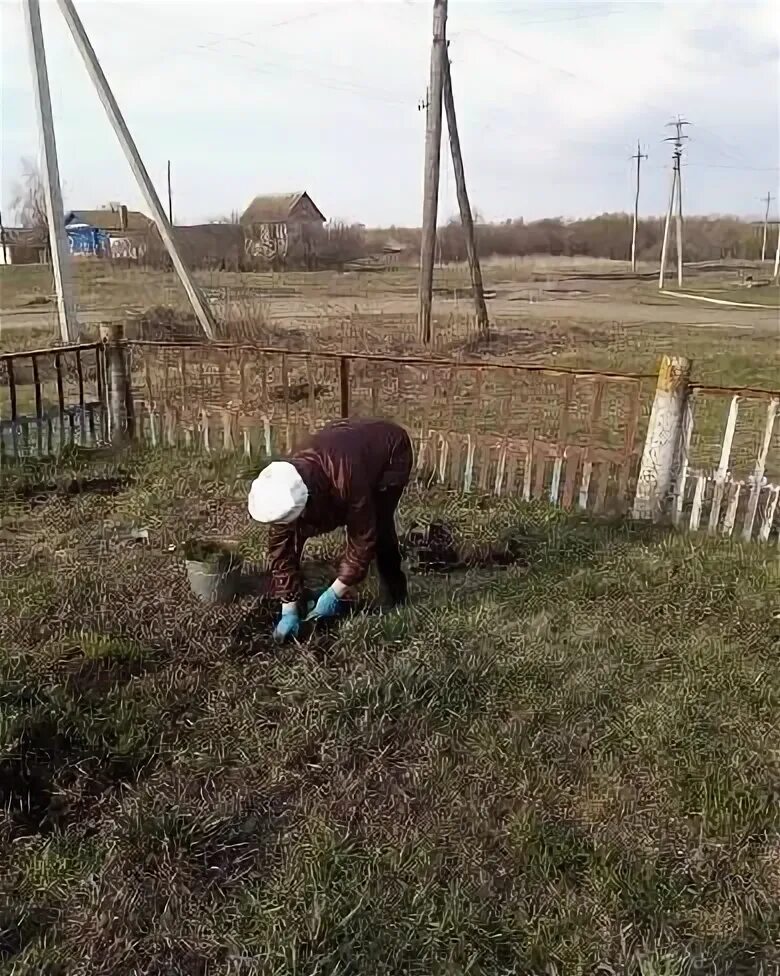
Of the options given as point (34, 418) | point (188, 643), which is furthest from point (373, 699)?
point (34, 418)

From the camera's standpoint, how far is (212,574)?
4023 mm

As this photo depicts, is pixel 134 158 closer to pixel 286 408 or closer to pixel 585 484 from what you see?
pixel 286 408

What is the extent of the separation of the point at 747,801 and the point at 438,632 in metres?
1.44

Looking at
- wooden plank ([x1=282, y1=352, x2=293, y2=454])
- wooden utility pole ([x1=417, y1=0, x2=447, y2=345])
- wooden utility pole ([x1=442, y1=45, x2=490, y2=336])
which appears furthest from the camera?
wooden utility pole ([x1=442, y1=45, x2=490, y2=336])

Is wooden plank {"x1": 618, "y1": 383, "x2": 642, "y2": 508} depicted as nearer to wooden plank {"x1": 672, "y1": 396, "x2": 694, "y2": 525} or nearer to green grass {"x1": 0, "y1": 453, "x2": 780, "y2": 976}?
wooden plank {"x1": 672, "y1": 396, "x2": 694, "y2": 525}

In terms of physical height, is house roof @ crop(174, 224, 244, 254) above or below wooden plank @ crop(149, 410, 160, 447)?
above

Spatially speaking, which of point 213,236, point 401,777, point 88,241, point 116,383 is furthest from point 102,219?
point 401,777

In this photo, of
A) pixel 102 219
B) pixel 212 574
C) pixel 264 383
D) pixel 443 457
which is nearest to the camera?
pixel 212 574

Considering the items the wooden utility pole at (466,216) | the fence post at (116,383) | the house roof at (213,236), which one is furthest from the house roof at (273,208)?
the fence post at (116,383)

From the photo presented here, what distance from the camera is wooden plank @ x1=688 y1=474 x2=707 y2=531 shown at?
17.0 feet

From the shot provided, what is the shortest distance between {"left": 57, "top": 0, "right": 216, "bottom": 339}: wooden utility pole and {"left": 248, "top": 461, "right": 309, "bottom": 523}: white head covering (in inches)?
345

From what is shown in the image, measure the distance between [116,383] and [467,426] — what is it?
306 cm

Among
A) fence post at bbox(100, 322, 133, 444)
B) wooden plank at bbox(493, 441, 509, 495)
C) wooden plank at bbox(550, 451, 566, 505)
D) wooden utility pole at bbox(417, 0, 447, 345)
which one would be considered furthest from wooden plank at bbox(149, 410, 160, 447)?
wooden utility pole at bbox(417, 0, 447, 345)

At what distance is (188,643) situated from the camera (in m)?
3.68
